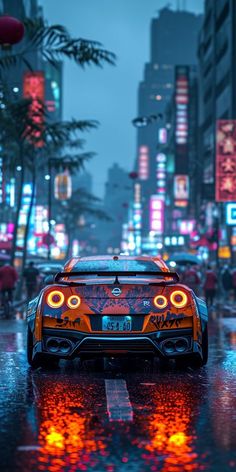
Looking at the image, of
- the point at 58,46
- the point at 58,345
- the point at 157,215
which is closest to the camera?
the point at 58,345

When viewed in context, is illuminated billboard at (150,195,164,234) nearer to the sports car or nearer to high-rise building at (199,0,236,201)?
high-rise building at (199,0,236,201)

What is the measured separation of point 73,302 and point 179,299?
3.72 feet

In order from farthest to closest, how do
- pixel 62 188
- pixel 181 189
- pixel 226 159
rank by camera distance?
pixel 181 189
pixel 62 188
pixel 226 159

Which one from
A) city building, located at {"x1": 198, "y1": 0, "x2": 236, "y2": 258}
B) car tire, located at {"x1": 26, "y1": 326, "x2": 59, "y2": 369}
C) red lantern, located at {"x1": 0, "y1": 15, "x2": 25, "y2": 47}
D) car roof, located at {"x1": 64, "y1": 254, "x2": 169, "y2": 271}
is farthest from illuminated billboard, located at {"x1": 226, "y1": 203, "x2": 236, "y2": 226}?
car tire, located at {"x1": 26, "y1": 326, "x2": 59, "y2": 369}

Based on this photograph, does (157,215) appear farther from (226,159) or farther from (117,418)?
(117,418)

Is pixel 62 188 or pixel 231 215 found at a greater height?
pixel 62 188

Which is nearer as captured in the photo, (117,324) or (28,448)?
(28,448)

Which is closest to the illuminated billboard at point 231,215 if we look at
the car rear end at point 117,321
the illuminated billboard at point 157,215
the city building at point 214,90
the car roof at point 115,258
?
the city building at point 214,90

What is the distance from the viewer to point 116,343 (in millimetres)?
9359

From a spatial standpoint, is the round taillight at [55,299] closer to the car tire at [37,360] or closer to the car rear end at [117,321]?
the car rear end at [117,321]

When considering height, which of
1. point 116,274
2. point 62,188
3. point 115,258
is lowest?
point 116,274

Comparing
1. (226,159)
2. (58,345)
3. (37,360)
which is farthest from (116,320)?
(226,159)

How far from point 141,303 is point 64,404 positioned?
2011mm

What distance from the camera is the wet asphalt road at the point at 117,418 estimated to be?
561 cm
